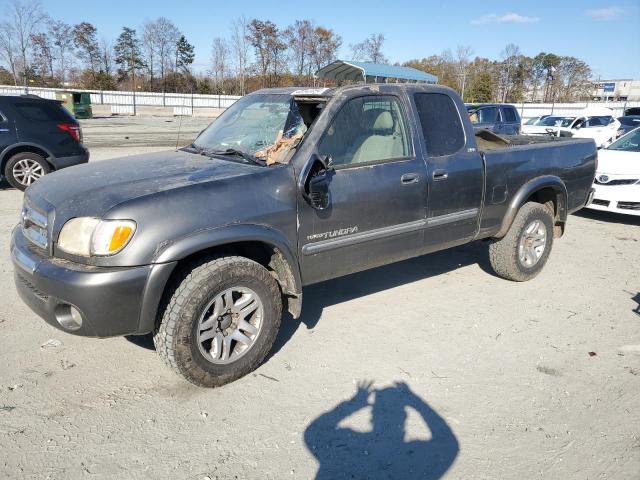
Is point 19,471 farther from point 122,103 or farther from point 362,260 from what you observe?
point 122,103

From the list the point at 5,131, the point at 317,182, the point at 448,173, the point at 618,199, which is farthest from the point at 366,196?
the point at 5,131

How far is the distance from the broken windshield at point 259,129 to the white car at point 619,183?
246 inches

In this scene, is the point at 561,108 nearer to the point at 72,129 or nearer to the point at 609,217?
the point at 609,217

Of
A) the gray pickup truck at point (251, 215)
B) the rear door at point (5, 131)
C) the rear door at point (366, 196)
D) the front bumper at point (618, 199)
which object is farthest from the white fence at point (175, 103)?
the rear door at point (366, 196)

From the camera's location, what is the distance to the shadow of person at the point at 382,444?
8.43 ft

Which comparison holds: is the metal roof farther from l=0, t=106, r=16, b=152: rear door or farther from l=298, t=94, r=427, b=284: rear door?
l=298, t=94, r=427, b=284: rear door

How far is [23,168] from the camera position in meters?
8.78

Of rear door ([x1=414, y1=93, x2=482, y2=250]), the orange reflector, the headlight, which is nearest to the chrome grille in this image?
the headlight

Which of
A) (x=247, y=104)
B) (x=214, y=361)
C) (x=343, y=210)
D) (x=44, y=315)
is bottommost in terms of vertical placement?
(x=214, y=361)

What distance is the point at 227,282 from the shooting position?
3105 millimetres

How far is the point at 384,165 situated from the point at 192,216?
1.57 metres

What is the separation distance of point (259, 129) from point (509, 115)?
1449 centimetres

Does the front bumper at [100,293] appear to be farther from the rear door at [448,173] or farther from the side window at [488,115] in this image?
the side window at [488,115]

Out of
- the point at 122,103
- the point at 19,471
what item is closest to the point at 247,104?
the point at 19,471
